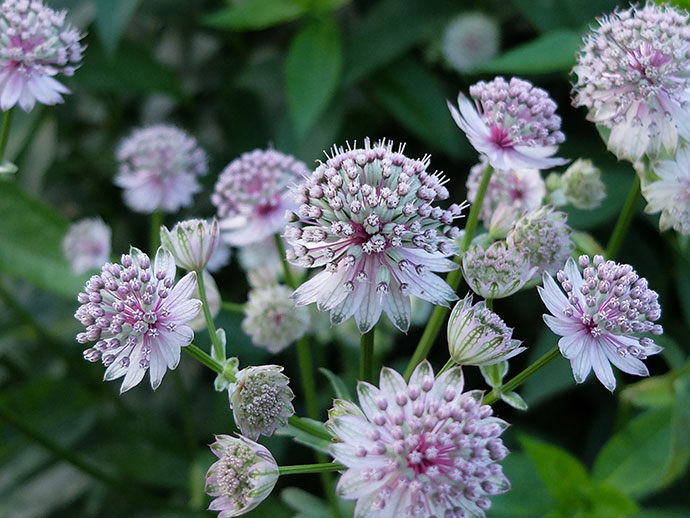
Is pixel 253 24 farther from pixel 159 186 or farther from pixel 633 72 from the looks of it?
pixel 633 72

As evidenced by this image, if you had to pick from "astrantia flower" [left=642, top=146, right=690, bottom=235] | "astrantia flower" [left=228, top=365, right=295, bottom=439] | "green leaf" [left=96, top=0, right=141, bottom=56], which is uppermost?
"green leaf" [left=96, top=0, right=141, bottom=56]

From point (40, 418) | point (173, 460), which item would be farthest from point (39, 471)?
point (173, 460)

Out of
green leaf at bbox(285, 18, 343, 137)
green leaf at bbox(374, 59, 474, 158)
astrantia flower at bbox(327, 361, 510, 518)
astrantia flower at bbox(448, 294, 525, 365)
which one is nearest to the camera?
astrantia flower at bbox(327, 361, 510, 518)

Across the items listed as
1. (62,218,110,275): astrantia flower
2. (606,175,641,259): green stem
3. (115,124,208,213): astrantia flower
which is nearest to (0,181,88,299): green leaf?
(62,218,110,275): astrantia flower

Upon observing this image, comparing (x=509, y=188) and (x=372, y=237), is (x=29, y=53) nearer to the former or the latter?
(x=372, y=237)

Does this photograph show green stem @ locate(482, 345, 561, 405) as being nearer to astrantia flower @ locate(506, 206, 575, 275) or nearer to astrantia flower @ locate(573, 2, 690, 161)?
astrantia flower @ locate(506, 206, 575, 275)

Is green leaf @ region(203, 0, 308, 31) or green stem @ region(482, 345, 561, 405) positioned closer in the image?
green stem @ region(482, 345, 561, 405)

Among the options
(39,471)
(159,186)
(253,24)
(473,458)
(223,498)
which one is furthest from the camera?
(39,471)
